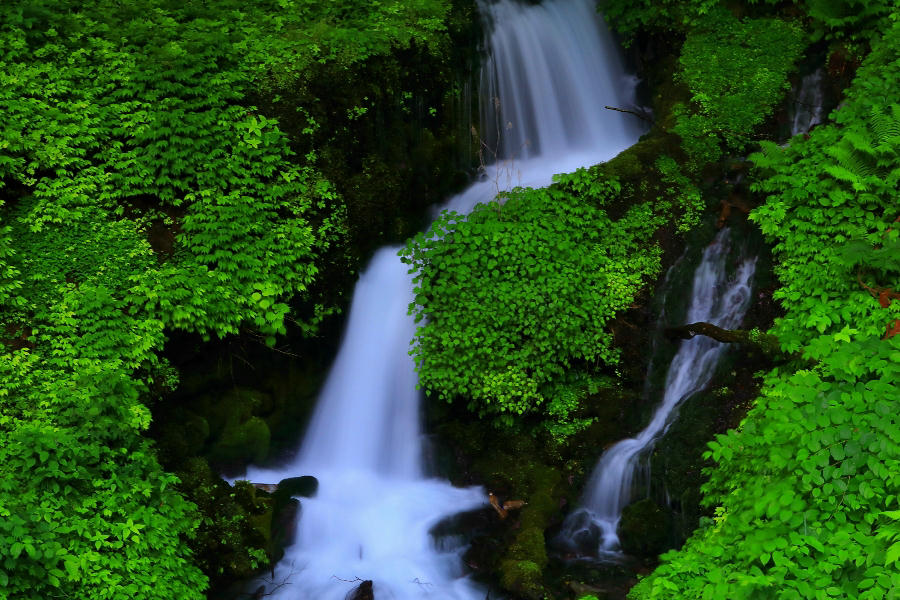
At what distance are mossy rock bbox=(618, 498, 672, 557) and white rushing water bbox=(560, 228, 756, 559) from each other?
18 cm

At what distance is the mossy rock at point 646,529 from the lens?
6789 millimetres

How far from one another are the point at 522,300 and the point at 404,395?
192cm

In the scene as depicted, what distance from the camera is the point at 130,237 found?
7.53 m

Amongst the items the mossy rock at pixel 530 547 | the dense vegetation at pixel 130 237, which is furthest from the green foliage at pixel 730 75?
the mossy rock at pixel 530 547

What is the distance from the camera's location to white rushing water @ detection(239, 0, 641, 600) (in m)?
6.97

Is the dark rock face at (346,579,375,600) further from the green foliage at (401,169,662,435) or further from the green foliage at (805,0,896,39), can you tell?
the green foliage at (805,0,896,39)

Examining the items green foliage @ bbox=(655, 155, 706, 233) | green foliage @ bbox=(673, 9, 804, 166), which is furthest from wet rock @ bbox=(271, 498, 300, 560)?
green foliage @ bbox=(673, 9, 804, 166)

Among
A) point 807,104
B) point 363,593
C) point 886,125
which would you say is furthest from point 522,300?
point 807,104

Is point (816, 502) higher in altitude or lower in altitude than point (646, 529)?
higher

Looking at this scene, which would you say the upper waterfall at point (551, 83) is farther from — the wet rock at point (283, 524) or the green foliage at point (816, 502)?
the green foliage at point (816, 502)

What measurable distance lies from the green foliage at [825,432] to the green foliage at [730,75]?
1.76 m

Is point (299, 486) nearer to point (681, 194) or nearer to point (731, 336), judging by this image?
point (731, 336)

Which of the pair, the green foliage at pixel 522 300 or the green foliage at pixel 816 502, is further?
the green foliage at pixel 522 300

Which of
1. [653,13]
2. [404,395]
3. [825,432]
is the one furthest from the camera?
[653,13]
